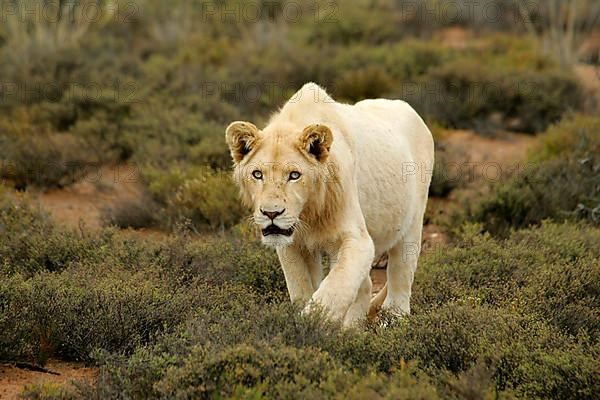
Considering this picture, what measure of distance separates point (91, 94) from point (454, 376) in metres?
12.1

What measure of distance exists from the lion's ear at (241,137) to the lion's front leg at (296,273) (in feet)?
2.49

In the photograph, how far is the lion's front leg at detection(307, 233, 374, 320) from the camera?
19.8 ft

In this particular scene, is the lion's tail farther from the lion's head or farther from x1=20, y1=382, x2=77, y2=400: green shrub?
x1=20, y1=382, x2=77, y2=400: green shrub

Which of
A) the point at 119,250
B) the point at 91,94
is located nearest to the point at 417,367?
the point at 119,250

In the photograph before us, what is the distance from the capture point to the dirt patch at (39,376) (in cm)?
612

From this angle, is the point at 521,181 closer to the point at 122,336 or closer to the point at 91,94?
the point at 122,336

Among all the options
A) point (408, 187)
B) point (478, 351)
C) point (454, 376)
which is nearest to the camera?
point (454, 376)

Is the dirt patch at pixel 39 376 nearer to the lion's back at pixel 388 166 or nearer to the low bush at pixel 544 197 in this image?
the lion's back at pixel 388 166

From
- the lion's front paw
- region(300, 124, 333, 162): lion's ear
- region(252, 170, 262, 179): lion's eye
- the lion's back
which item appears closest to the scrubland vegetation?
the lion's front paw

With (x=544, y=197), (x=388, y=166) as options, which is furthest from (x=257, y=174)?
(x=544, y=197)

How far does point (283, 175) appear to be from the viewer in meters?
6.04

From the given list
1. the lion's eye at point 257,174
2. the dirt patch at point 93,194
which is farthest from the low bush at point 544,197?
the lion's eye at point 257,174

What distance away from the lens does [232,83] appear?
18391mm

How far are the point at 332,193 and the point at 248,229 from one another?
11.3 feet
